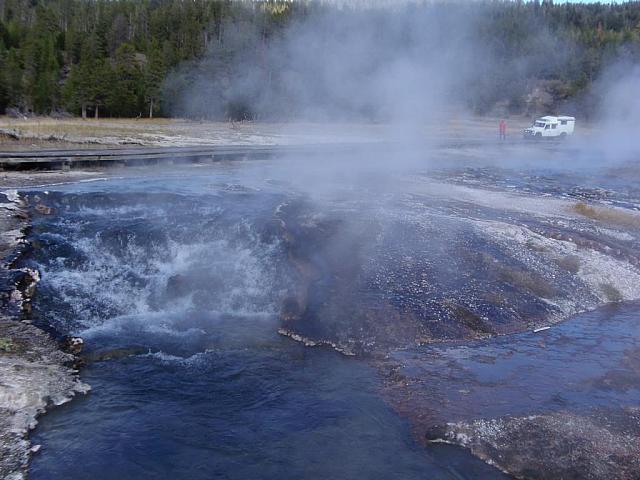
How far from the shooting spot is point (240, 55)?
19031mm

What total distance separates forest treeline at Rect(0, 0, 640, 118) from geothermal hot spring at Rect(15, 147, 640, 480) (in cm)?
490

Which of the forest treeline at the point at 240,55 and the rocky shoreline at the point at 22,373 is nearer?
the rocky shoreline at the point at 22,373

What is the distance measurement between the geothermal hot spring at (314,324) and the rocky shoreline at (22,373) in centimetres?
11

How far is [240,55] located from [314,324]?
15.1m

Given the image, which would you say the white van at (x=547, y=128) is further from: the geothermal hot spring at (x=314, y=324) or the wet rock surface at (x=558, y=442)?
the wet rock surface at (x=558, y=442)

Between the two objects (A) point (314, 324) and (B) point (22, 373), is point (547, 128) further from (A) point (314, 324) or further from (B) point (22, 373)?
(B) point (22, 373)

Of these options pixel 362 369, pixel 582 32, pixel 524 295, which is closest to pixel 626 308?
pixel 524 295

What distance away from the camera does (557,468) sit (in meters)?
3.71

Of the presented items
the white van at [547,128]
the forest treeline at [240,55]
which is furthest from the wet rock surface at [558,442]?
the white van at [547,128]

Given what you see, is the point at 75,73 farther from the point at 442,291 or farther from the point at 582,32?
the point at 442,291

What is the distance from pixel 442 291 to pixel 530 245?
2165mm

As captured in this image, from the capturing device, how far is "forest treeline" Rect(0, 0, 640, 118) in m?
15.4

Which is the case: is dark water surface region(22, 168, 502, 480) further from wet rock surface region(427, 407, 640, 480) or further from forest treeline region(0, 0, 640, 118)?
forest treeline region(0, 0, 640, 118)

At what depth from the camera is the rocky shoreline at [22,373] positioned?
→ 12.3ft
